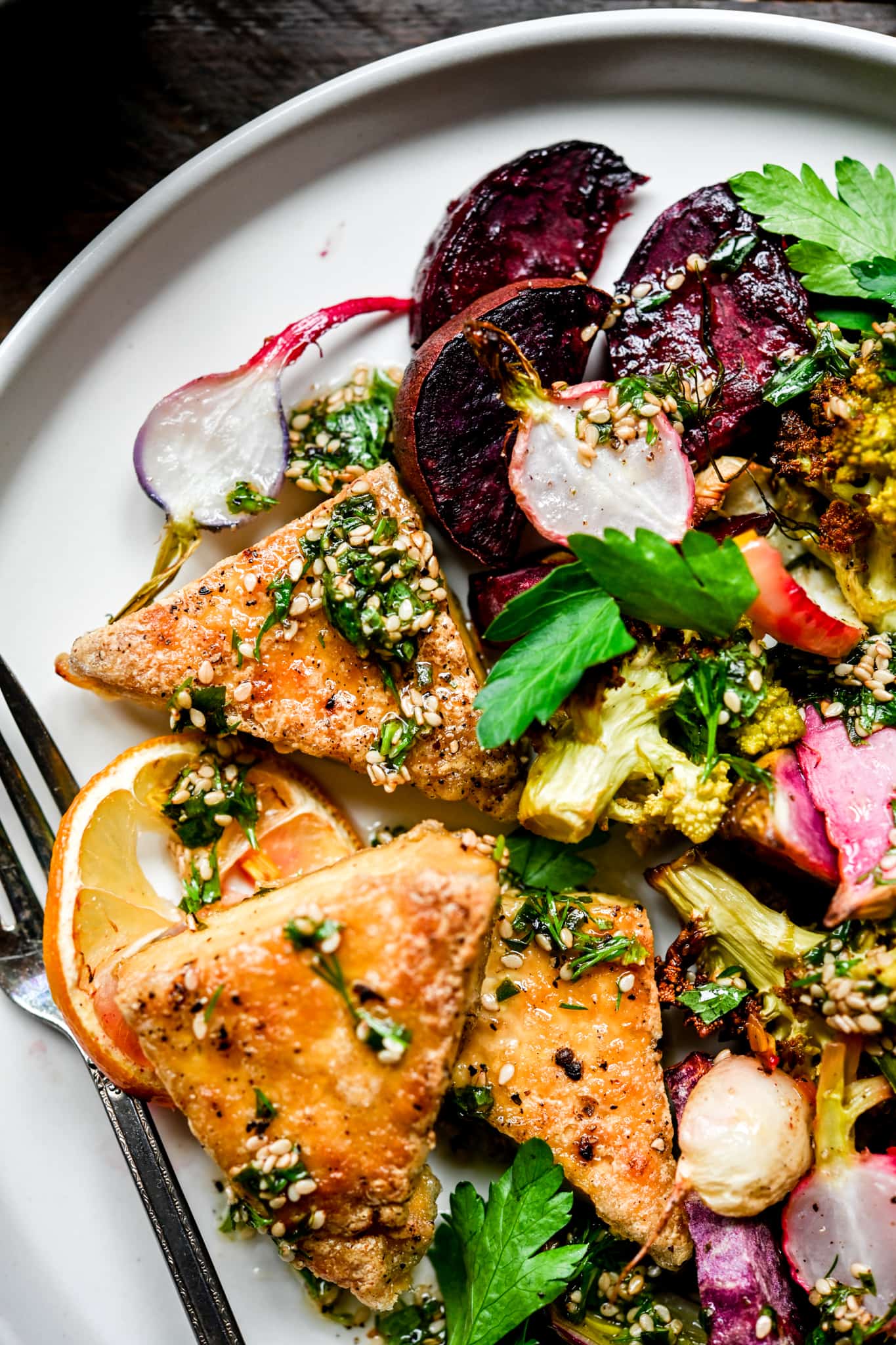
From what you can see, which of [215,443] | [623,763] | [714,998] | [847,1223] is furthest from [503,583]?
[847,1223]

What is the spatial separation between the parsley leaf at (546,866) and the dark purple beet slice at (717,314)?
117 centimetres

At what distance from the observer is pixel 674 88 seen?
3.04 m

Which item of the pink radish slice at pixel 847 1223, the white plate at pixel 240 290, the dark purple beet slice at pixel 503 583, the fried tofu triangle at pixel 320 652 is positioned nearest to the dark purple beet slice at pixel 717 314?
the white plate at pixel 240 290

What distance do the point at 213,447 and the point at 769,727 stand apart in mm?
1769

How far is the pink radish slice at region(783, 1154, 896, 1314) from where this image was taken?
2.53 metres

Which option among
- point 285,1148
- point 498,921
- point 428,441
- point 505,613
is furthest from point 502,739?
point 285,1148

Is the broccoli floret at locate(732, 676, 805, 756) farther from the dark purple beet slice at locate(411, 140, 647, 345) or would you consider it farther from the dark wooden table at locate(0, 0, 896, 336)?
the dark wooden table at locate(0, 0, 896, 336)

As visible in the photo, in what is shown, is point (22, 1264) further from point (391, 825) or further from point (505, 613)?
point (505, 613)

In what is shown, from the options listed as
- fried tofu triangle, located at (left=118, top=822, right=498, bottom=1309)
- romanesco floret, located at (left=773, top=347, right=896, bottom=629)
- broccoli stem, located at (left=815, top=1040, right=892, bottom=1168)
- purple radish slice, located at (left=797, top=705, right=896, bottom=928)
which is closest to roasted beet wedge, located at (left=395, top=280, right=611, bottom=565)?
romanesco floret, located at (left=773, top=347, right=896, bottom=629)

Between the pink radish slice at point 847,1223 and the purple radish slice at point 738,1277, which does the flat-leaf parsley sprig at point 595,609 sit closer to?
the purple radish slice at point 738,1277

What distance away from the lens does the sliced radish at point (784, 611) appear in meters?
2.60

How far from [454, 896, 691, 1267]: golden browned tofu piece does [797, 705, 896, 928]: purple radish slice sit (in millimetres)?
562

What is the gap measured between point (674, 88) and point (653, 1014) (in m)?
2.76

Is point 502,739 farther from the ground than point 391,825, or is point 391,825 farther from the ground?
point 502,739
